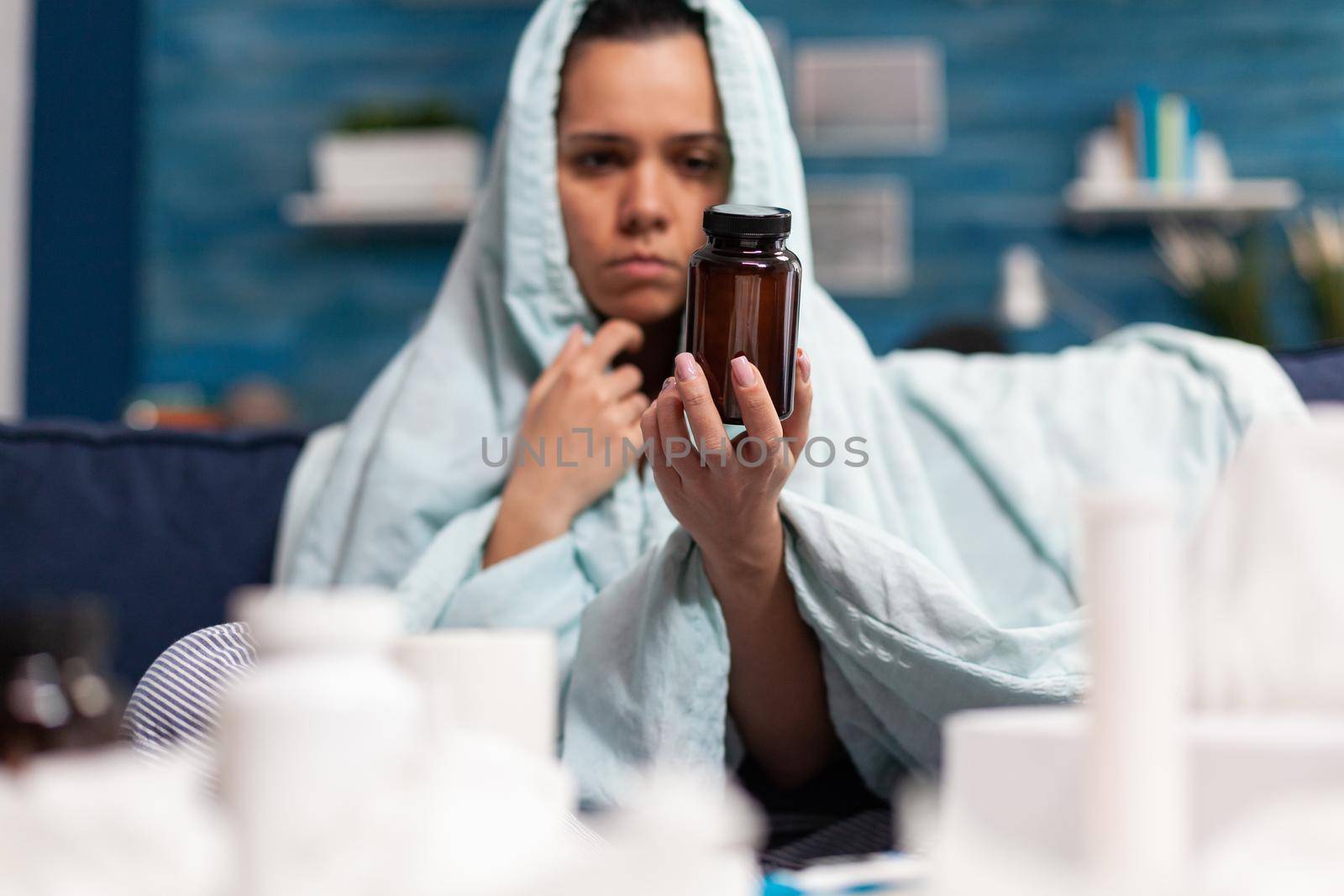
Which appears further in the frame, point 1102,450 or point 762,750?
point 1102,450

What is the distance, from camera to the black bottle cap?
2.69 feet

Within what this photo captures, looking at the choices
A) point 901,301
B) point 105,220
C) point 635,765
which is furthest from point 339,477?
point 105,220

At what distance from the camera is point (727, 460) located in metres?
0.88

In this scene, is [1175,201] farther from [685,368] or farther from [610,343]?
[685,368]

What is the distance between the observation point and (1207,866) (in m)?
0.39

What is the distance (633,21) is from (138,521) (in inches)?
27.4

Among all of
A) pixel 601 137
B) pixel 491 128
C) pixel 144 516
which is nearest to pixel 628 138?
pixel 601 137

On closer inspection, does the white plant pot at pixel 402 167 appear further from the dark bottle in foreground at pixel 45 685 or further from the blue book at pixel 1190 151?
the dark bottle in foreground at pixel 45 685

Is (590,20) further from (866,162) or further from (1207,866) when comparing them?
(866,162)

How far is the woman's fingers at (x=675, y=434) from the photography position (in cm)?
88

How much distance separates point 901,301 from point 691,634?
8.29ft

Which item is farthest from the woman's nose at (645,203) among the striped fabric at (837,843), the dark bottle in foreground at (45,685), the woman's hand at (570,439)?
the dark bottle in foreground at (45,685)

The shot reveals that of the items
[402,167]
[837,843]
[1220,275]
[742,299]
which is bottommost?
[837,843]

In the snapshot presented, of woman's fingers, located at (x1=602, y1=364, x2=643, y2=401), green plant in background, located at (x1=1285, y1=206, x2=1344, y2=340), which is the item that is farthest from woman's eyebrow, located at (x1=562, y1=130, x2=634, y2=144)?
green plant in background, located at (x1=1285, y1=206, x2=1344, y2=340)
